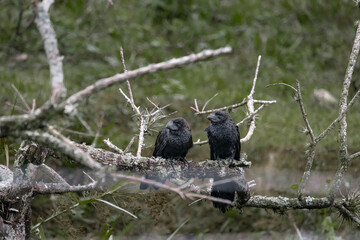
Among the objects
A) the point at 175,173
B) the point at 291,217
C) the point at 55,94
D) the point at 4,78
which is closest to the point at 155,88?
the point at 4,78

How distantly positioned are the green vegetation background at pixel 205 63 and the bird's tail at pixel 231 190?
201cm

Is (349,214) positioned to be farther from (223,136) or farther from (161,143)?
(161,143)

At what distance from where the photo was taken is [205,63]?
8.29 meters

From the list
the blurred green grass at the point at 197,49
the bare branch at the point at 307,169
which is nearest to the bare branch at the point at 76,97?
the bare branch at the point at 307,169

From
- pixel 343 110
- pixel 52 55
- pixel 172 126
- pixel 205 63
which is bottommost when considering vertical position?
pixel 205 63

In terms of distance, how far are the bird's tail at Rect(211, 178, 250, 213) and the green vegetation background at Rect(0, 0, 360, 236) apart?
2.01 meters

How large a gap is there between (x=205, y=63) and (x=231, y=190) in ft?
15.9

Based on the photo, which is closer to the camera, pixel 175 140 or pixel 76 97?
pixel 76 97

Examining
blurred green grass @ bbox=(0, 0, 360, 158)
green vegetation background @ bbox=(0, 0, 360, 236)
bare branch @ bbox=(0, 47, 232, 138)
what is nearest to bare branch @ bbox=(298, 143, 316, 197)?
bare branch @ bbox=(0, 47, 232, 138)

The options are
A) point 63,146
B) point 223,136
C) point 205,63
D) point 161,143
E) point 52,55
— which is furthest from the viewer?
point 205,63

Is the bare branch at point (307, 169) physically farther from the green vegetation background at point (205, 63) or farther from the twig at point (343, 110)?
the green vegetation background at point (205, 63)

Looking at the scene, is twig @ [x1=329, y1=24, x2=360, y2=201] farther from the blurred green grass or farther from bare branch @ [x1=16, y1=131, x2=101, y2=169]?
the blurred green grass

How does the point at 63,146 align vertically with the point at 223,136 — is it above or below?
above

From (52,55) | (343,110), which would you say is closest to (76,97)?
(52,55)
